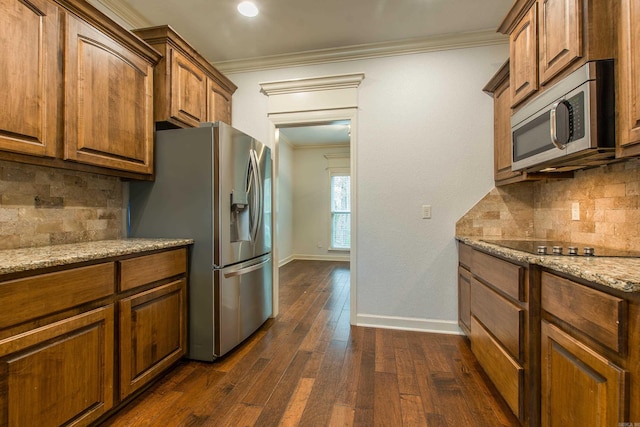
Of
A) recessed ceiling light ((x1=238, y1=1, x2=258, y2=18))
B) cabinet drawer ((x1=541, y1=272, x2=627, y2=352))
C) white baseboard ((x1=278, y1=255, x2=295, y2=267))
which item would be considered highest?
recessed ceiling light ((x1=238, y1=1, x2=258, y2=18))

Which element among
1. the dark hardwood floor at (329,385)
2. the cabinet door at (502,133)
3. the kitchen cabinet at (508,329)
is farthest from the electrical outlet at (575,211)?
the dark hardwood floor at (329,385)

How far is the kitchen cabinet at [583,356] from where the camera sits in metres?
0.93

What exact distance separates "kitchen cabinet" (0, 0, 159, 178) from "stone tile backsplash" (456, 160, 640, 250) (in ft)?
9.17

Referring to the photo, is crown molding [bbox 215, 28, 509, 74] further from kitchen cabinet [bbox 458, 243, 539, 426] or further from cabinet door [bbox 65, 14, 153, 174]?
kitchen cabinet [bbox 458, 243, 539, 426]

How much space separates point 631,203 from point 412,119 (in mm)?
1691

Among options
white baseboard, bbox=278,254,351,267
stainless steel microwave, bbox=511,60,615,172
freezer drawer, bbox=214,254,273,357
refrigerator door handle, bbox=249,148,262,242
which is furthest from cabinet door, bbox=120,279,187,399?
white baseboard, bbox=278,254,351,267

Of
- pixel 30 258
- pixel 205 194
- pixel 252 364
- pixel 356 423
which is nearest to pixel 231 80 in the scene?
pixel 205 194

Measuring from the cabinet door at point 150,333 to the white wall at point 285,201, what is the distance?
12.5ft

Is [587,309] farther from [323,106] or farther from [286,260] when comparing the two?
[286,260]

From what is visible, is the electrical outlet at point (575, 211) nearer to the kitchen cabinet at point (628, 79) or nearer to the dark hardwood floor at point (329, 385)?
the kitchen cabinet at point (628, 79)

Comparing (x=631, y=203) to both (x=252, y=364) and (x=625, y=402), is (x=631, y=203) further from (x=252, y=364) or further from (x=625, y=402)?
(x=252, y=364)

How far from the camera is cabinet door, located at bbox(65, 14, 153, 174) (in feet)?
5.41

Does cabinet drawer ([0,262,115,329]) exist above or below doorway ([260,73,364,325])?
below

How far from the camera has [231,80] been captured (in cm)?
321
